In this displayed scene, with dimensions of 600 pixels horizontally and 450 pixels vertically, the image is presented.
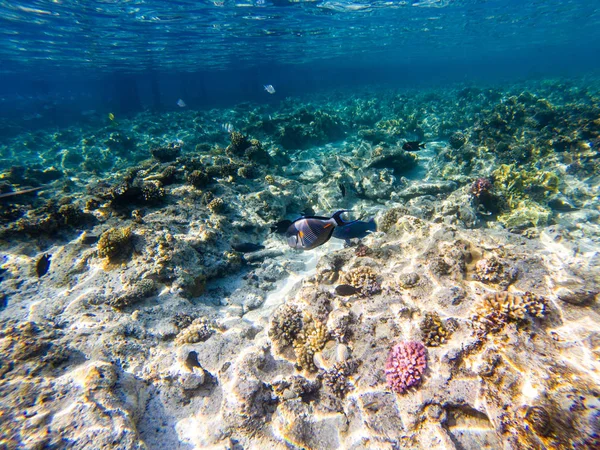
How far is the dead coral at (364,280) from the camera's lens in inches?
159

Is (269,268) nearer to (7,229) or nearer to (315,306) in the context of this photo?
(315,306)

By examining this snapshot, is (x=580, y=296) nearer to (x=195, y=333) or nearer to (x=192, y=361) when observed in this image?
(x=192, y=361)

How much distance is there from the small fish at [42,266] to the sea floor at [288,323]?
0.02 meters

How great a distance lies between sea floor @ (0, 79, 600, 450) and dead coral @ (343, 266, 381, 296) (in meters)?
0.02

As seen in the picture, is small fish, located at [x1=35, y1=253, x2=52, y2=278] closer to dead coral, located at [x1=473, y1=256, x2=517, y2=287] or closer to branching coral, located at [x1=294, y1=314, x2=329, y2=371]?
branching coral, located at [x1=294, y1=314, x2=329, y2=371]

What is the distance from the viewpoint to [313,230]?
10.0 feet

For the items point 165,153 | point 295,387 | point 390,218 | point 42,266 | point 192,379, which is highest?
point 390,218

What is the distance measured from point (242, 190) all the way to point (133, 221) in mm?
A: 3119

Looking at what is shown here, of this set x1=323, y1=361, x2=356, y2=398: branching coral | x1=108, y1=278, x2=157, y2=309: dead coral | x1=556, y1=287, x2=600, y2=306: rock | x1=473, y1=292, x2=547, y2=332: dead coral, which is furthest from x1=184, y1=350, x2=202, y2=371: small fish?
x1=556, y1=287, x2=600, y2=306: rock

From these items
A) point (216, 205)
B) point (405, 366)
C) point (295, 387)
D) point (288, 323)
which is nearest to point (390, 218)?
point (288, 323)

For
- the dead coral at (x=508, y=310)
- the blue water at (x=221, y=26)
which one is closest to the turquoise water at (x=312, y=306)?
the dead coral at (x=508, y=310)

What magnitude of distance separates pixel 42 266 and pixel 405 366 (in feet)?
21.9

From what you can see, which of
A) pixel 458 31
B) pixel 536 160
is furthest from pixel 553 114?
pixel 458 31

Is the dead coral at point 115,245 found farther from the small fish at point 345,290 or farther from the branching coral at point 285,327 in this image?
the small fish at point 345,290
